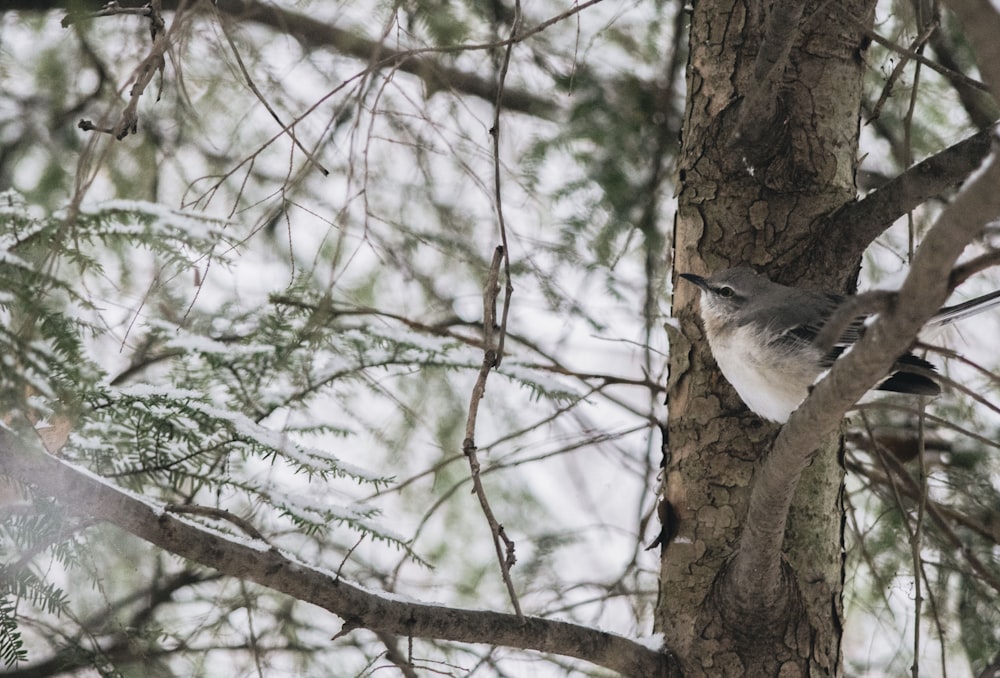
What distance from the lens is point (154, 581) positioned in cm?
348

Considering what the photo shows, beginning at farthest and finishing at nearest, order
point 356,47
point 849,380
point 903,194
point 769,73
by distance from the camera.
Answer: point 356,47 < point 903,194 < point 769,73 < point 849,380

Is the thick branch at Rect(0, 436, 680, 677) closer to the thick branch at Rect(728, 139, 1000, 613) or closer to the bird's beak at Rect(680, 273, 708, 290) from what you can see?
the thick branch at Rect(728, 139, 1000, 613)

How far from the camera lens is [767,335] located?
111 inches

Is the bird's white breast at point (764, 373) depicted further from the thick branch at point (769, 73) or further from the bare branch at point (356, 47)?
the bare branch at point (356, 47)

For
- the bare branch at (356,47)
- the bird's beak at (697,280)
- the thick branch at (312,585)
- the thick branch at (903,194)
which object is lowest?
the thick branch at (312,585)

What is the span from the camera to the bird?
2719mm

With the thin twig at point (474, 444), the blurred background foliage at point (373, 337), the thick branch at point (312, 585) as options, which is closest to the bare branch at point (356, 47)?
the blurred background foliage at point (373, 337)

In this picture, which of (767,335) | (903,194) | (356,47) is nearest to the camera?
(903,194)

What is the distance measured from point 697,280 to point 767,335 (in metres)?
0.26

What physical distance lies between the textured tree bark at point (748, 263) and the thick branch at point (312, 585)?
242mm

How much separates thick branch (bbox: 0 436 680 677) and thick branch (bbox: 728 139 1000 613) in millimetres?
372

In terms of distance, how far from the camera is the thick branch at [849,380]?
57.2 inches

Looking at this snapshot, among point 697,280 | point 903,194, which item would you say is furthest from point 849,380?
point 697,280

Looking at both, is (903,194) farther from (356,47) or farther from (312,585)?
(356,47)
